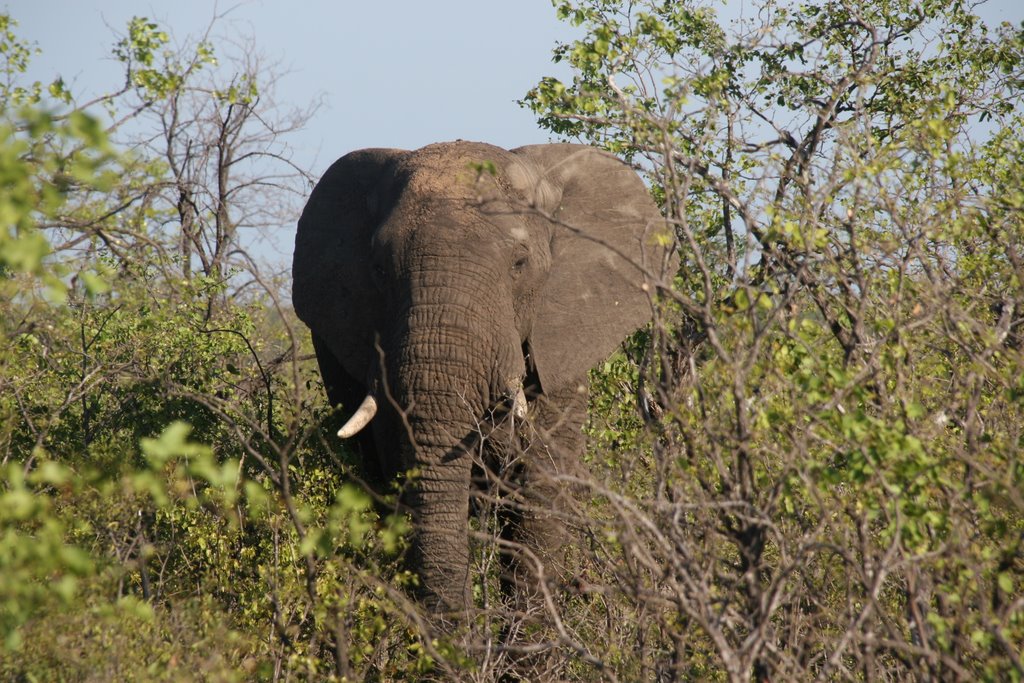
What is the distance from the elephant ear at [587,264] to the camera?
7875mm

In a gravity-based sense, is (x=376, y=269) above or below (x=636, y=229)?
below

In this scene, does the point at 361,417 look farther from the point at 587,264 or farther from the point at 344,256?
the point at 587,264

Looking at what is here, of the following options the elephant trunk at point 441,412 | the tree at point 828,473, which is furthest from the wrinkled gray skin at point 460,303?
the tree at point 828,473

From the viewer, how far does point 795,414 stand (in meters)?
4.27

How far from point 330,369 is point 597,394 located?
6.26 feet

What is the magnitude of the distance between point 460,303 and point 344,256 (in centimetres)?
138

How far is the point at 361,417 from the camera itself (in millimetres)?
7121

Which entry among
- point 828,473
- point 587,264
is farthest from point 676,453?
point 587,264

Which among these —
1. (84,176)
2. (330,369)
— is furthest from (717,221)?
(84,176)

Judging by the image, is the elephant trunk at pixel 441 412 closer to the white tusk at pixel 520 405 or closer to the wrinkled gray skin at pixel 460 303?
the wrinkled gray skin at pixel 460 303

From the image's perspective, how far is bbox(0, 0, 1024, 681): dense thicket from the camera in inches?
151

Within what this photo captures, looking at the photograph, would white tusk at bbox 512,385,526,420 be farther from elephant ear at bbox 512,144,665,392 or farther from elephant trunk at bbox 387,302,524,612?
elephant ear at bbox 512,144,665,392

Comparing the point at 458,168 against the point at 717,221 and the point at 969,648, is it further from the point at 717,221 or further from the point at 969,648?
the point at 969,648

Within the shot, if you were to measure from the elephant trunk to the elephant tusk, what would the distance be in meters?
0.20
